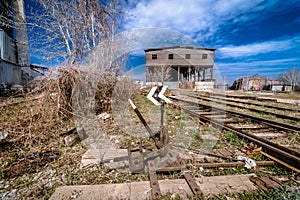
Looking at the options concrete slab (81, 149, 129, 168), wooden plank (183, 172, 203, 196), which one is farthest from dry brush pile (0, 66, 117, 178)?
wooden plank (183, 172, 203, 196)

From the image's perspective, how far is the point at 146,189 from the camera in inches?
60.8

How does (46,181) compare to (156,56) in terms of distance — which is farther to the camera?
(156,56)

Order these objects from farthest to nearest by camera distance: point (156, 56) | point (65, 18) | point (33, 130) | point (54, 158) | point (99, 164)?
point (156, 56), point (65, 18), point (33, 130), point (54, 158), point (99, 164)

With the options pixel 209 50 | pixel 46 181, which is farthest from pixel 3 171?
pixel 209 50

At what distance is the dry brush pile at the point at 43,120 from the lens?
2251mm

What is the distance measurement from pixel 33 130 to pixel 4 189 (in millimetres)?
1774

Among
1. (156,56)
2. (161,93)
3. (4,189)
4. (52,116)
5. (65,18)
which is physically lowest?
(4,189)

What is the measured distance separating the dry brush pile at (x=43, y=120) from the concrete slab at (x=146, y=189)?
3.27 feet

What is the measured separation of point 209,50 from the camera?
27.1 meters

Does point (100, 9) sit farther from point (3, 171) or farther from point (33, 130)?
point (3, 171)

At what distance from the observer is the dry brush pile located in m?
2.25

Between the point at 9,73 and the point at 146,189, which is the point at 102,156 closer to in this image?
the point at 146,189

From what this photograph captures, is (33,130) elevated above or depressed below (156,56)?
below

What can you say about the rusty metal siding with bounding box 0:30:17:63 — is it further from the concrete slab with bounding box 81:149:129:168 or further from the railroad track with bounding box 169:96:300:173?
the railroad track with bounding box 169:96:300:173
